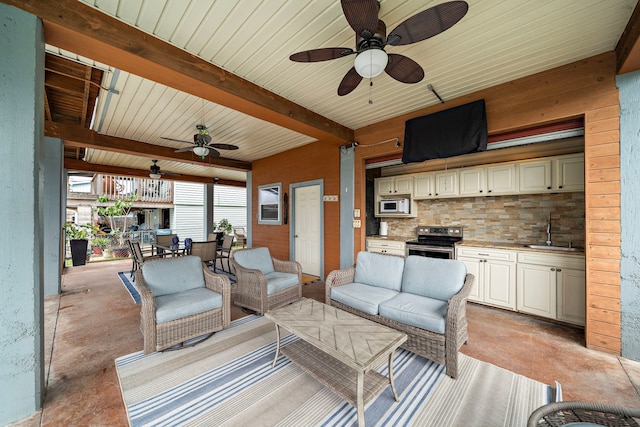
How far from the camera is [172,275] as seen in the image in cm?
290

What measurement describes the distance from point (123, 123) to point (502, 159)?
6.23 m

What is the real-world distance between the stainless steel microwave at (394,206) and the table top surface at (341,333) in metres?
2.87

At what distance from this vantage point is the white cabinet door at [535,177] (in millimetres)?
A: 3442

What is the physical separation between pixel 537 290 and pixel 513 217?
1195mm

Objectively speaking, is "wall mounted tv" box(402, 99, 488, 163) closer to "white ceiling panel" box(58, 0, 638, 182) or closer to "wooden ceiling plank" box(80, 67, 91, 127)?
"white ceiling panel" box(58, 0, 638, 182)

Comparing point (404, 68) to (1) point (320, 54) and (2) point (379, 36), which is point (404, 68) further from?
(1) point (320, 54)

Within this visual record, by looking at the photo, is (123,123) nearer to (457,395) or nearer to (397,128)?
Result: (397,128)

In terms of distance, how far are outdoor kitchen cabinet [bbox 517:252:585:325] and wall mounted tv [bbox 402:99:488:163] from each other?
5.19 feet

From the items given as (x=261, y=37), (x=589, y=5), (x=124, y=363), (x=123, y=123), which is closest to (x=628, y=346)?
(x=589, y=5)

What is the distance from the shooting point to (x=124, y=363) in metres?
2.28

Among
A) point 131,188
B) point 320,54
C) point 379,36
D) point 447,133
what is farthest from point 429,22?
point 131,188

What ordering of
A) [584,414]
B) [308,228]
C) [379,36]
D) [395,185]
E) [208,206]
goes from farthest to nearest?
[208,206] < [308,228] < [395,185] < [379,36] < [584,414]

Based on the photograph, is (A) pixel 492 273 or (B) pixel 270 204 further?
(B) pixel 270 204

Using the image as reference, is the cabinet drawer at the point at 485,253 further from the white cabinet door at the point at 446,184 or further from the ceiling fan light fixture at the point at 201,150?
the ceiling fan light fixture at the point at 201,150
